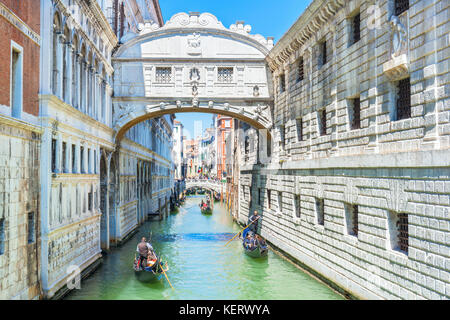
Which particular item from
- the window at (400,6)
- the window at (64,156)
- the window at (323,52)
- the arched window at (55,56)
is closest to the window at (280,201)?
the window at (323,52)

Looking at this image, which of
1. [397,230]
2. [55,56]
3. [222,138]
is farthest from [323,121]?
[222,138]

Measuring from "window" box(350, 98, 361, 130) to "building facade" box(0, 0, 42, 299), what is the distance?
7388 mm

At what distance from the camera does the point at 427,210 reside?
293 inches

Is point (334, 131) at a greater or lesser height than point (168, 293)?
greater

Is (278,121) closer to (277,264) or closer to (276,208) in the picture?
(276,208)

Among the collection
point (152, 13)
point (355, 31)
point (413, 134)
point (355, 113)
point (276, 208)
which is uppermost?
point (152, 13)

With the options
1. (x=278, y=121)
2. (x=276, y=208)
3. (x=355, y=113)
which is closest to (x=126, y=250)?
(x=276, y=208)

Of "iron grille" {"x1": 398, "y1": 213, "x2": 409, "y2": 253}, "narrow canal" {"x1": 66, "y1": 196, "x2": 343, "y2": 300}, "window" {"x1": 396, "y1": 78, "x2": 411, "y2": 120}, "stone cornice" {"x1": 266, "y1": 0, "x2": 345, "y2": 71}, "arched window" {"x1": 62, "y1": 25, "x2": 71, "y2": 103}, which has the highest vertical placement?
"stone cornice" {"x1": 266, "y1": 0, "x2": 345, "y2": 71}

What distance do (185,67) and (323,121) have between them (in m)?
6.86

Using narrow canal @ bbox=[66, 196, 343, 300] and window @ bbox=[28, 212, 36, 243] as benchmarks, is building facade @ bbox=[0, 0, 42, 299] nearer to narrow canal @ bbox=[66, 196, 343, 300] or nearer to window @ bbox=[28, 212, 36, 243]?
window @ bbox=[28, 212, 36, 243]

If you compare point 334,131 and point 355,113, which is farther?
point 334,131

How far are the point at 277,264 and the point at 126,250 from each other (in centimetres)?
636

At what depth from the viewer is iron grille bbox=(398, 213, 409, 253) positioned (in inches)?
333

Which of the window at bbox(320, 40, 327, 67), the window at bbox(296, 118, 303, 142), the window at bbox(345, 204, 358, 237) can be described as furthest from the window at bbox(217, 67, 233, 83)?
the window at bbox(345, 204, 358, 237)
